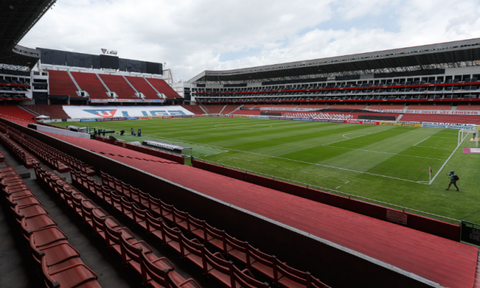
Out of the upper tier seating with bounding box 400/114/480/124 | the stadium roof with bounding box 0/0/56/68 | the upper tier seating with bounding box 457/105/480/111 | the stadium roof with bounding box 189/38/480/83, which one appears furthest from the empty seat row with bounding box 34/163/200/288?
the upper tier seating with bounding box 457/105/480/111

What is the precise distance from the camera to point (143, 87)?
92625 mm

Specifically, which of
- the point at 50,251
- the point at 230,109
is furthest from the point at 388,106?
the point at 50,251

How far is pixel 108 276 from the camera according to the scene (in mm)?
4867

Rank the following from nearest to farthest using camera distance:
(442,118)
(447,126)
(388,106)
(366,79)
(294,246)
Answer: (294,246) < (447,126) < (442,118) < (388,106) < (366,79)

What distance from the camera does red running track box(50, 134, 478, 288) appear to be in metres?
6.11

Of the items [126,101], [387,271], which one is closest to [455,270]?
[387,271]

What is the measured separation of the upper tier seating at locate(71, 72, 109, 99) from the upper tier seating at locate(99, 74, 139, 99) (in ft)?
9.26

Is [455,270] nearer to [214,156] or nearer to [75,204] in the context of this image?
[75,204]

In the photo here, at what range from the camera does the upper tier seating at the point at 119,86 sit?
82.9m

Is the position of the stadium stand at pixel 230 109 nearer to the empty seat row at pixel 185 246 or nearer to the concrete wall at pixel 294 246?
the empty seat row at pixel 185 246

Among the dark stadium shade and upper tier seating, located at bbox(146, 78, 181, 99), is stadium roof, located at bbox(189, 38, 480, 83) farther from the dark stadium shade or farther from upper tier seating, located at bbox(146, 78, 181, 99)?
the dark stadium shade

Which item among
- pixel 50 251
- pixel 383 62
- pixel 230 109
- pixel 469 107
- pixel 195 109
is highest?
pixel 383 62

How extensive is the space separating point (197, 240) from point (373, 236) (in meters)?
5.59

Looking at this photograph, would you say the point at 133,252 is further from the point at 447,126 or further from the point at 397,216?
the point at 447,126
